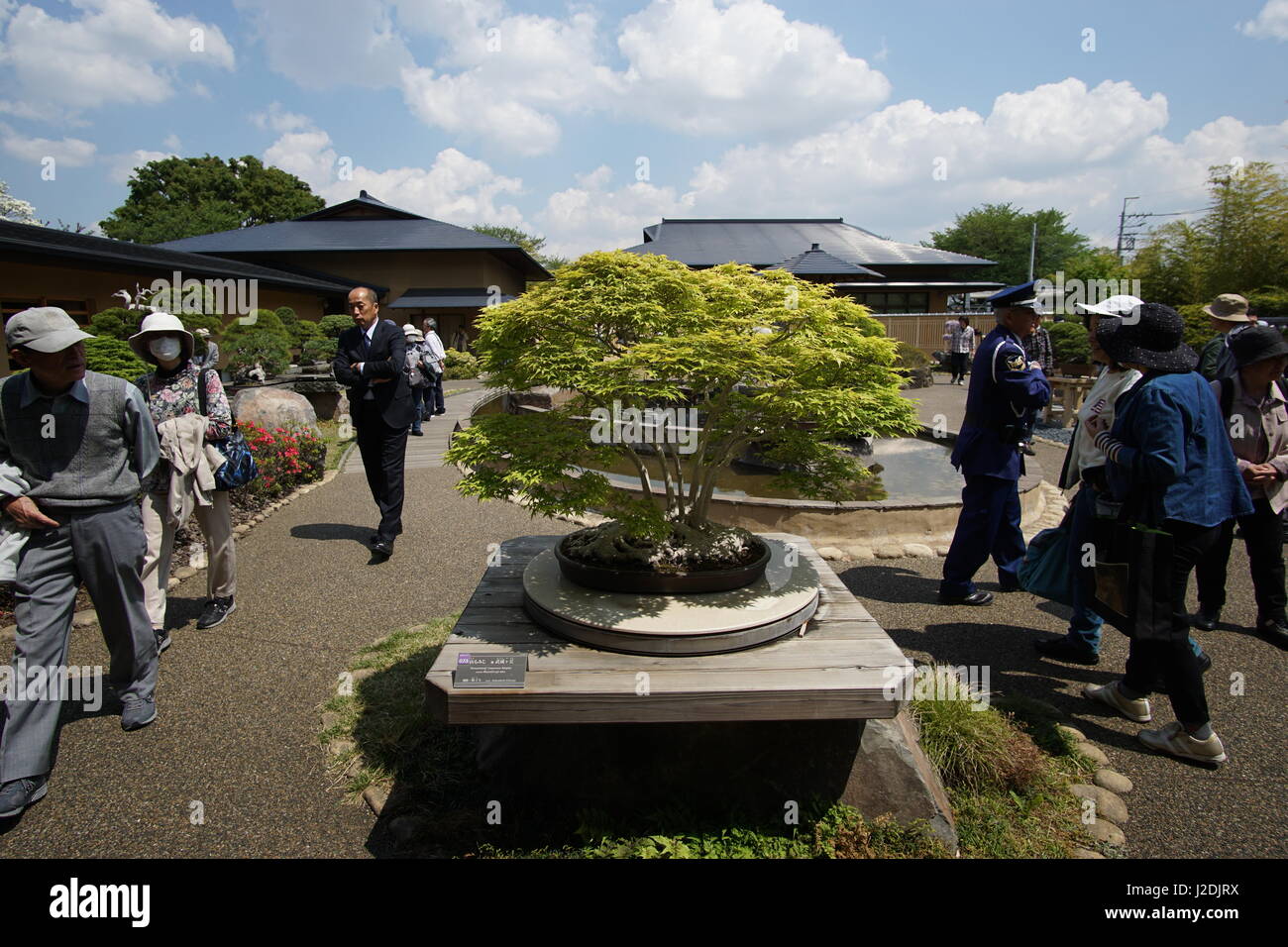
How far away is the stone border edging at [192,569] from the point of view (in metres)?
4.69

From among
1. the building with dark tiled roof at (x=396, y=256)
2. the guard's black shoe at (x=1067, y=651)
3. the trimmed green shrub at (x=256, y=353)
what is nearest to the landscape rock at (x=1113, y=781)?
the guard's black shoe at (x=1067, y=651)

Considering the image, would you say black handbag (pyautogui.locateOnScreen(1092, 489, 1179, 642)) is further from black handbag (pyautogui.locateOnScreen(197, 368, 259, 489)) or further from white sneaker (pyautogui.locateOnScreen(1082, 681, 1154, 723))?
black handbag (pyautogui.locateOnScreen(197, 368, 259, 489))

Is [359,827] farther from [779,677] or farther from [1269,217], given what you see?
[1269,217]

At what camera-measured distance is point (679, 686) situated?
250 cm

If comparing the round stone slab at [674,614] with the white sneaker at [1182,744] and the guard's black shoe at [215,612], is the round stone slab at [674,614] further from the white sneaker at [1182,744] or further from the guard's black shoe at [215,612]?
the guard's black shoe at [215,612]

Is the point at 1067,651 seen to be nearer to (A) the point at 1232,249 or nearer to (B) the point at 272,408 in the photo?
(B) the point at 272,408

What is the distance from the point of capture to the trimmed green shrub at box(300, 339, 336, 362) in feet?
62.6

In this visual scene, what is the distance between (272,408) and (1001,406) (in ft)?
32.0

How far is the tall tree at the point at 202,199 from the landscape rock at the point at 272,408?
40248mm

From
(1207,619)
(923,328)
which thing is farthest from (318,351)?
(923,328)

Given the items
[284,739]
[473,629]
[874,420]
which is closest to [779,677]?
[874,420]

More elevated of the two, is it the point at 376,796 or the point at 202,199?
the point at 202,199

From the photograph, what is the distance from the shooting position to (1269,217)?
19438 millimetres

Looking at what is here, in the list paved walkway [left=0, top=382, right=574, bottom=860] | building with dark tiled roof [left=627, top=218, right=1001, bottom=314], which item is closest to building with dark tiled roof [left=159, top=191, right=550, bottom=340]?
building with dark tiled roof [left=627, top=218, right=1001, bottom=314]
